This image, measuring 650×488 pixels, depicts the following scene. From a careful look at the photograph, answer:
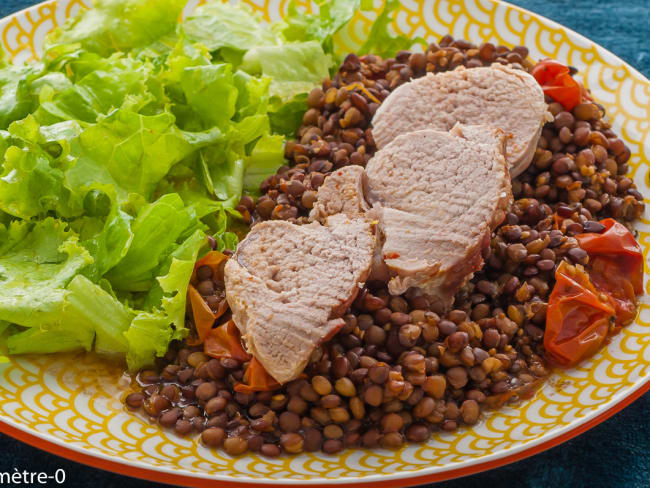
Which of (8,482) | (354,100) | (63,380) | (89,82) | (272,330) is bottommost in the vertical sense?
(8,482)

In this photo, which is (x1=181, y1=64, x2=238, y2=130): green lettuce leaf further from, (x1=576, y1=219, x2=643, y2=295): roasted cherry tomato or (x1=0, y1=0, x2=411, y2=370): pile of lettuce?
(x1=576, y1=219, x2=643, y2=295): roasted cherry tomato

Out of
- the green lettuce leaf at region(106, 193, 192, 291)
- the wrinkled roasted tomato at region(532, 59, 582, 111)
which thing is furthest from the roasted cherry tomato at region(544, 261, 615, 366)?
the green lettuce leaf at region(106, 193, 192, 291)

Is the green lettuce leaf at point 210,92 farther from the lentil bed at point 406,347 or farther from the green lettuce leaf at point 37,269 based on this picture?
the green lettuce leaf at point 37,269

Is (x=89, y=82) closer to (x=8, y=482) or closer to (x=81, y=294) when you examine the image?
(x=81, y=294)

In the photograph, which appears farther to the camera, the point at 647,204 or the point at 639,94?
the point at 639,94

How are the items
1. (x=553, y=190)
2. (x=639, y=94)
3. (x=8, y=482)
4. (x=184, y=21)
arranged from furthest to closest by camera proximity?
(x=184, y=21)
(x=639, y=94)
(x=553, y=190)
(x=8, y=482)

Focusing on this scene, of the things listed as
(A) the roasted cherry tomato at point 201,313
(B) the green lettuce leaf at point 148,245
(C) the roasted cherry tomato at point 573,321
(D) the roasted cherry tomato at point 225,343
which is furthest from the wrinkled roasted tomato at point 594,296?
(B) the green lettuce leaf at point 148,245

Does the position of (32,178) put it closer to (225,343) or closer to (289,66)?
(225,343)

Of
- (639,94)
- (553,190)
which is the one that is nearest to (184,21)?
(553,190)
